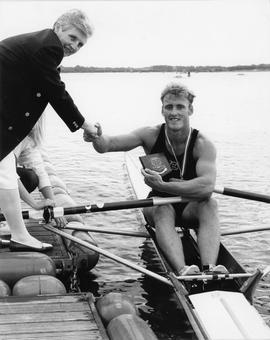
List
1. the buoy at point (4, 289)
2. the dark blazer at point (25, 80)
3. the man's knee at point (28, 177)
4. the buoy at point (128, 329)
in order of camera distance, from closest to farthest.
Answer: the buoy at point (128, 329) → the dark blazer at point (25, 80) → the buoy at point (4, 289) → the man's knee at point (28, 177)

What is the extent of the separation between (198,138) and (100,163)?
10760 millimetres

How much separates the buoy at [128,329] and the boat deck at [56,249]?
5.71ft

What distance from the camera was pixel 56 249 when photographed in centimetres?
675

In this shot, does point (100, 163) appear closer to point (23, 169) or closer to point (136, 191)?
point (136, 191)

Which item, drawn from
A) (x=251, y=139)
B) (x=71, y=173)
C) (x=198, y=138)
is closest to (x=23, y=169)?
(x=198, y=138)

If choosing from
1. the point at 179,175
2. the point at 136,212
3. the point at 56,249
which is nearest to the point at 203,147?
the point at 179,175

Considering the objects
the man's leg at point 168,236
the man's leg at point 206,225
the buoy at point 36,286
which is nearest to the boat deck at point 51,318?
the buoy at point 36,286

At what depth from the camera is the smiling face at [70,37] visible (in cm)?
509

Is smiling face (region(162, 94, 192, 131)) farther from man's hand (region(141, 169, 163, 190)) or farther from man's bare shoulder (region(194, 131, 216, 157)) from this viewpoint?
man's hand (region(141, 169, 163, 190))

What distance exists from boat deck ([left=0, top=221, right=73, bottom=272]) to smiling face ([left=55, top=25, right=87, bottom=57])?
8.20ft

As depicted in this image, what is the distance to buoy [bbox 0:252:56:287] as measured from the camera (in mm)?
5574

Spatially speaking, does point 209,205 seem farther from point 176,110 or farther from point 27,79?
point 27,79

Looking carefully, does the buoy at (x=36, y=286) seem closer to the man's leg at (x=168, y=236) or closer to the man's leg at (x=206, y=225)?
the man's leg at (x=168, y=236)

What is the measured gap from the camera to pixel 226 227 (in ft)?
31.9
